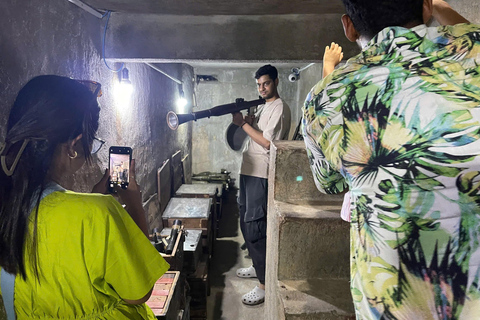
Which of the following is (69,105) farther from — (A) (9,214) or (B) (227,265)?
(B) (227,265)

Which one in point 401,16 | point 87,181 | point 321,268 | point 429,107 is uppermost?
point 401,16

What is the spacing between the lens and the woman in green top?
1.02 m

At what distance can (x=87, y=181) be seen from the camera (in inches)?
102

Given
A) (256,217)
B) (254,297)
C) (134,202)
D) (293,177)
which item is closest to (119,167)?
(134,202)

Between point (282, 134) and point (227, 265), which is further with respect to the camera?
point (227, 265)

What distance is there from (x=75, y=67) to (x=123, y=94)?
3.45ft

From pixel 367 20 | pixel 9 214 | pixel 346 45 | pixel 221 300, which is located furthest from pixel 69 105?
pixel 221 300

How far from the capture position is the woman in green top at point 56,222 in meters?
1.02

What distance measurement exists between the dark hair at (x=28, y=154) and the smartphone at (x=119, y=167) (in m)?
0.55

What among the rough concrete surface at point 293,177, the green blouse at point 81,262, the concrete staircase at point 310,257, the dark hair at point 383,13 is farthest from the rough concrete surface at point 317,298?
the dark hair at point 383,13

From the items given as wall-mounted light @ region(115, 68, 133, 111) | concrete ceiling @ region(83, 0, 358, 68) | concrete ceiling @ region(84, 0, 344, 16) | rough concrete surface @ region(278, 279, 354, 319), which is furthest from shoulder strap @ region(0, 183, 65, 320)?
wall-mounted light @ region(115, 68, 133, 111)

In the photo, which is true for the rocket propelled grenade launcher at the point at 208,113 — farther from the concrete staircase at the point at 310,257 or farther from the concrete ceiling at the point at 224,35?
the concrete staircase at the point at 310,257

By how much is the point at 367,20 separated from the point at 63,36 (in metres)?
2.07

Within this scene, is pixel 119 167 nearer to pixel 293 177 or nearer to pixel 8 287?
pixel 8 287
